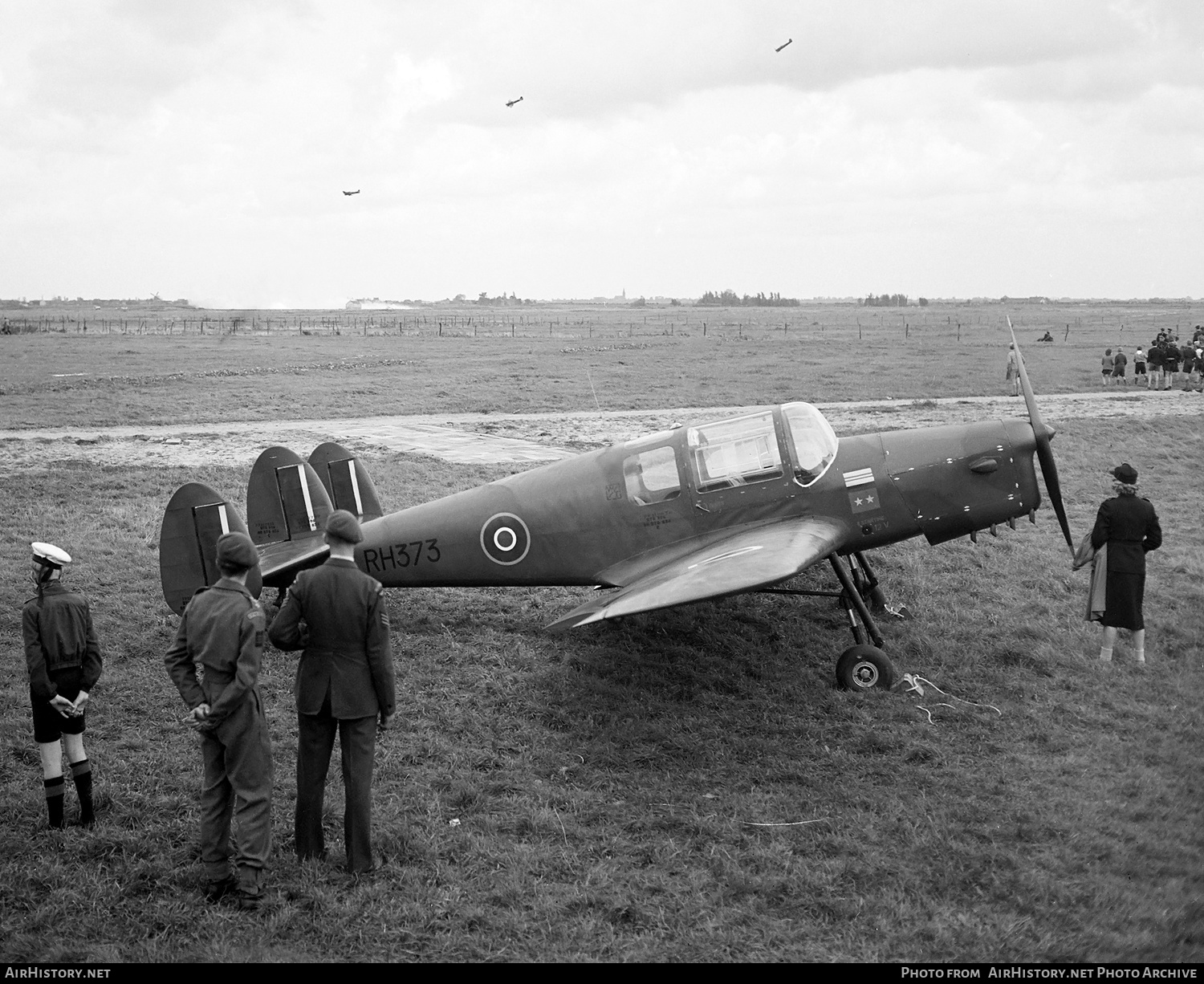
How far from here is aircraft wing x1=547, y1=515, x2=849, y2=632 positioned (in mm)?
6836

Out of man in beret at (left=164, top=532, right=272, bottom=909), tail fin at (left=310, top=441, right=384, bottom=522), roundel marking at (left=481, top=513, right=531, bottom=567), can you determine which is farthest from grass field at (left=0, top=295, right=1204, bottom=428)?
man in beret at (left=164, top=532, right=272, bottom=909)

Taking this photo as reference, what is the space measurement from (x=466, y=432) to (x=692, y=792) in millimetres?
17574

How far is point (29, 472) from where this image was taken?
16969mm

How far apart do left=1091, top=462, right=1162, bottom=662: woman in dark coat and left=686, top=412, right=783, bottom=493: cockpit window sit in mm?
3054

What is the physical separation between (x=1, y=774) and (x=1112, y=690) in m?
8.67

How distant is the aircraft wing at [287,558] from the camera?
28.7 feet

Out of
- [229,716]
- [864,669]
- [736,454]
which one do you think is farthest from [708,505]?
[229,716]

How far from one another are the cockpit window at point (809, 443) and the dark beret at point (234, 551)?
206 inches

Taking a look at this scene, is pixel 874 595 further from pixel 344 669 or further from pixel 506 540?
pixel 344 669

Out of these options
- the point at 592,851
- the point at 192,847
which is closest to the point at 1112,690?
the point at 592,851

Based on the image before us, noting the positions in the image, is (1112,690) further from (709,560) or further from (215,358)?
(215,358)

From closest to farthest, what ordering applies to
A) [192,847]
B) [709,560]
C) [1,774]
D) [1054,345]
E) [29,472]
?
[192,847] → [1,774] → [709,560] → [29,472] → [1054,345]

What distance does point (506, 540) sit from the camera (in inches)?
354

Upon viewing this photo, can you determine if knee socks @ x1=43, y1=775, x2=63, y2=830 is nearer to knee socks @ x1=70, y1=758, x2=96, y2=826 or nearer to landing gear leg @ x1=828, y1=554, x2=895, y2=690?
knee socks @ x1=70, y1=758, x2=96, y2=826
